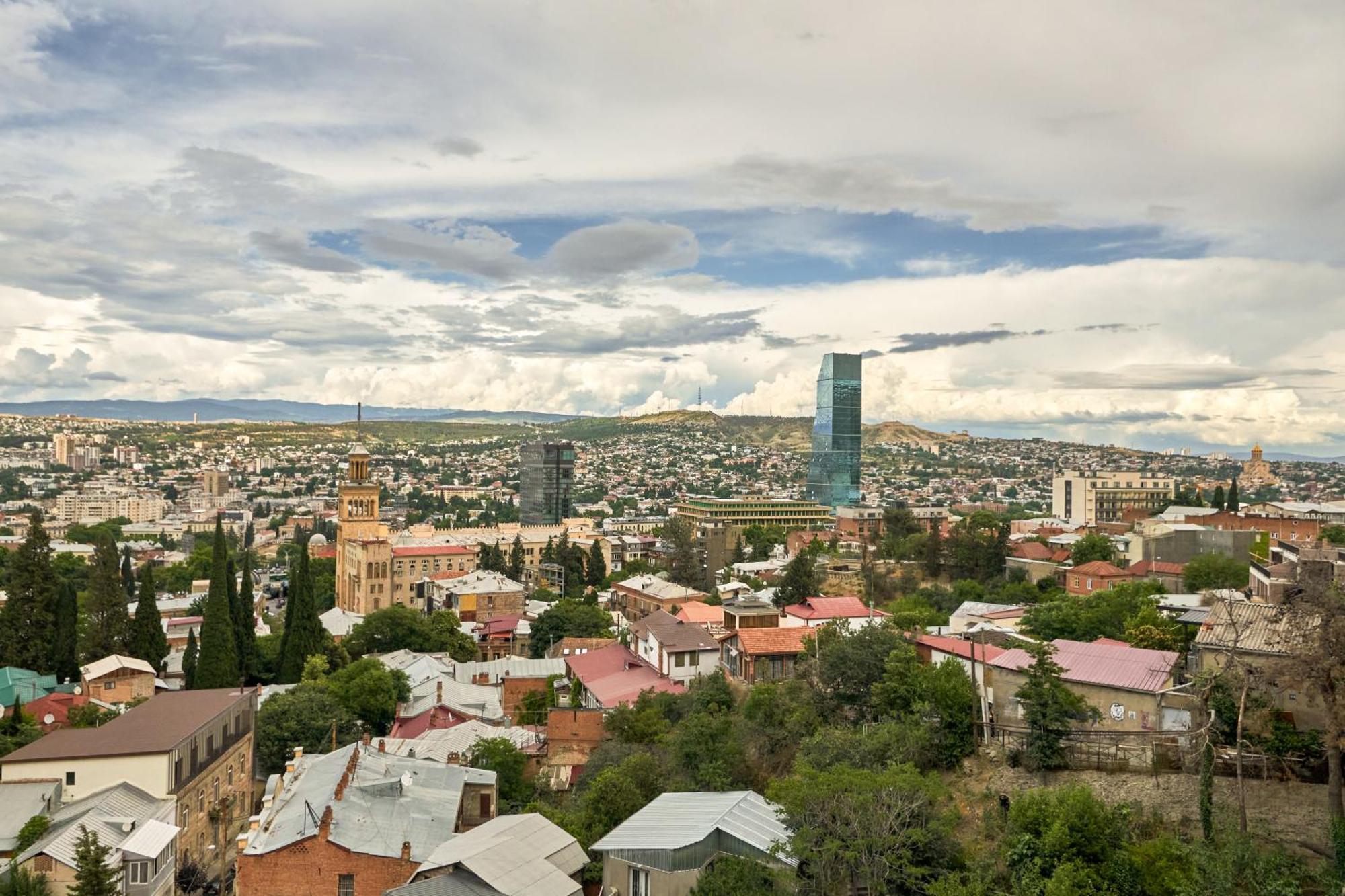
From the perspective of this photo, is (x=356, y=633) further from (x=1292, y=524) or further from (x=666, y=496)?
(x=666, y=496)

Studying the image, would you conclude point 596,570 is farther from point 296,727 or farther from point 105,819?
point 105,819

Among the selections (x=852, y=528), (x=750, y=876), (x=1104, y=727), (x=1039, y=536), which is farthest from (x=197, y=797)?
(x=852, y=528)

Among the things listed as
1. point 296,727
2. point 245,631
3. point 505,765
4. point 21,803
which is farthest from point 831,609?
point 245,631

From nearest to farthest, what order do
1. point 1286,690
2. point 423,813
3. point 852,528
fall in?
point 1286,690 → point 423,813 → point 852,528

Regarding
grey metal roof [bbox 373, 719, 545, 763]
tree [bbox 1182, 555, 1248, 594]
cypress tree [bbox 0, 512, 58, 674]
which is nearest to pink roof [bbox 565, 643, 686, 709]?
grey metal roof [bbox 373, 719, 545, 763]

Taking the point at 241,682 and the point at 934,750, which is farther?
the point at 241,682

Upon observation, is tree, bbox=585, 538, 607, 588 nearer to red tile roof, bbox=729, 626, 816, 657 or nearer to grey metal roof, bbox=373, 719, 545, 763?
grey metal roof, bbox=373, 719, 545, 763
